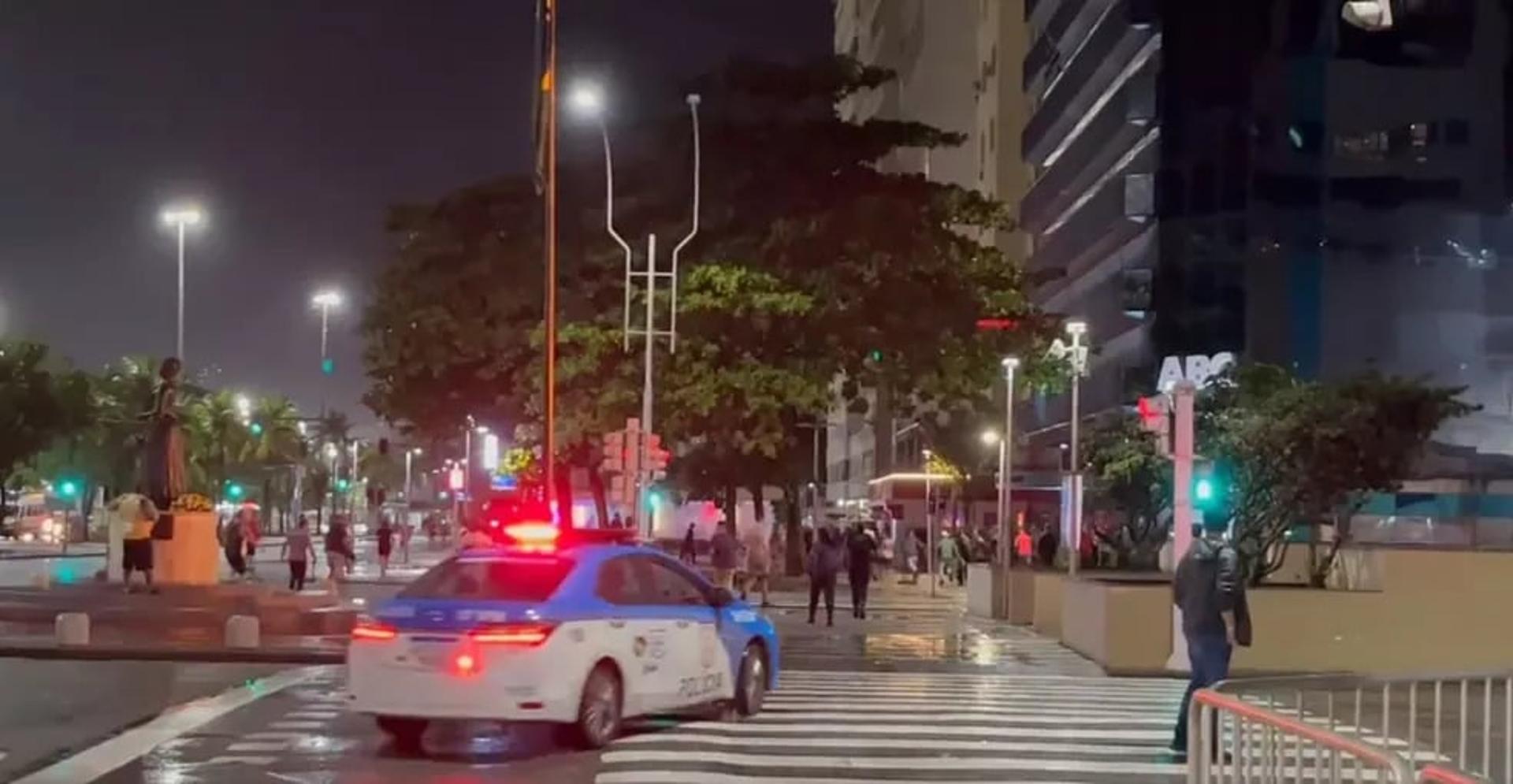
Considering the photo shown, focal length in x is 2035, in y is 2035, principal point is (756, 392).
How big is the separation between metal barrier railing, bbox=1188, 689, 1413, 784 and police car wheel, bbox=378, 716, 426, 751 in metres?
6.83

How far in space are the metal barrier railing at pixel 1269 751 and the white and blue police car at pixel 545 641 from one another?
5.66m

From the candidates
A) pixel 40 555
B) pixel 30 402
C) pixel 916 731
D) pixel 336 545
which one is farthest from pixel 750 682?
pixel 30 402

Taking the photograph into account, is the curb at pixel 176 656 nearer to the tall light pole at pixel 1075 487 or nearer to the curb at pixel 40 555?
the tall light pole at pixel 1075 487

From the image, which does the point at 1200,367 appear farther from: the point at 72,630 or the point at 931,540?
the point at 72,630

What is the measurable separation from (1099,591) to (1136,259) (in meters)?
40.8

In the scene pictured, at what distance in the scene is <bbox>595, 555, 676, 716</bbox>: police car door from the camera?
15.0m

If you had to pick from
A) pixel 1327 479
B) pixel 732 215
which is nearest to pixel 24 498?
pixel 732 215

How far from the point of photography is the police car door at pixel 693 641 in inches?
622

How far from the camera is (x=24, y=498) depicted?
419 feet

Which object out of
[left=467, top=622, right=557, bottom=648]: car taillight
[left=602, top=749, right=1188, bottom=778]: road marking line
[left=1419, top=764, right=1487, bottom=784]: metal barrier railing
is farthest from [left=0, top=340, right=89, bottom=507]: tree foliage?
[left=1419, top=764, right=1487, bottom=784]: metal barrier railing

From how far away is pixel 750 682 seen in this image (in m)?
16.9

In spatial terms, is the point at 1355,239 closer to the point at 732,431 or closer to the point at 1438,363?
the point at 1438,363

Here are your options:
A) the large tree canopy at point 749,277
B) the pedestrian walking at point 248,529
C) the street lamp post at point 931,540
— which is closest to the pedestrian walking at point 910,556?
the street lamp post at point 931,540

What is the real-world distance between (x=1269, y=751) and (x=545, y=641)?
6474mm
